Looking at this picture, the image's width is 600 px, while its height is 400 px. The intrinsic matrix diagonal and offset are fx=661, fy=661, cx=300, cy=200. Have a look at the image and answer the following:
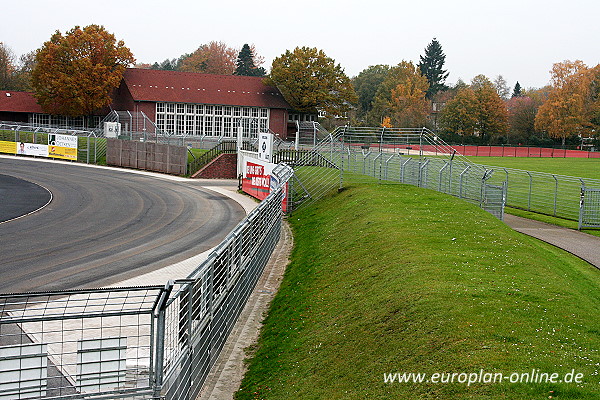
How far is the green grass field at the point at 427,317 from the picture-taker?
7531 mm

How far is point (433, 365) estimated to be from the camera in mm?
7715

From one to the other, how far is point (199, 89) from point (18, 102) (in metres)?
19.4

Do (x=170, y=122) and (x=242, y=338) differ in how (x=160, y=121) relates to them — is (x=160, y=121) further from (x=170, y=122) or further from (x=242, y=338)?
(x=242, y=338)

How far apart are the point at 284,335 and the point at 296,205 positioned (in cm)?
1756

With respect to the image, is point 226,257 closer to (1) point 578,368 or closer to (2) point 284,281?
(2) point 284,281

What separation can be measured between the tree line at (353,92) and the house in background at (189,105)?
2.14 m

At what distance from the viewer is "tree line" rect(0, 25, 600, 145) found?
66.1 m

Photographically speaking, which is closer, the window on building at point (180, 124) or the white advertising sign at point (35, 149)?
the white advertising sign at point (35, 149)

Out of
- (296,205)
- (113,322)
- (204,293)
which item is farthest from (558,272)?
(296,205)

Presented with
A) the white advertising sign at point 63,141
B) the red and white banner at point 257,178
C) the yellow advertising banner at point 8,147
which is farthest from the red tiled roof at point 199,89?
the red and white banner at point 257,178

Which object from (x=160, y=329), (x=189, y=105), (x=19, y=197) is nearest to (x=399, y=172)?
(x=19, y=197)

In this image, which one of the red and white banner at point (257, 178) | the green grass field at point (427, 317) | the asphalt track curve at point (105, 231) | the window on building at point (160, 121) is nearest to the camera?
the green grass field at point (427, 317)

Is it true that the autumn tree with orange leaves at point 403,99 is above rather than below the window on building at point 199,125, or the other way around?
above

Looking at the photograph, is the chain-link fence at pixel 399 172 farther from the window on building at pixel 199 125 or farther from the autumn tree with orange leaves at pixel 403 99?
the autumn tree with orange leaves at pixel 403 99
